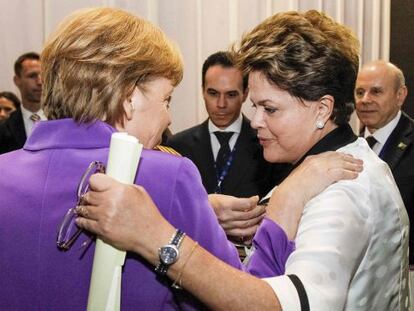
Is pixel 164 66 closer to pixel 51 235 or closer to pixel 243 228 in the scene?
pixel 51 235

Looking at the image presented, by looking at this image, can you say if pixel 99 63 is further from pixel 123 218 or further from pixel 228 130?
pixel 228 130

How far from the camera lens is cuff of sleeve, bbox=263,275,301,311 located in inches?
42.9

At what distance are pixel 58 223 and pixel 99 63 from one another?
28 cm

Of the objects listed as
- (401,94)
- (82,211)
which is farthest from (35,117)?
(82,211)

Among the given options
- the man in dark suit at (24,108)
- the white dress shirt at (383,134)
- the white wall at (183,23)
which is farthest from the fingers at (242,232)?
the white wall at (183,23)

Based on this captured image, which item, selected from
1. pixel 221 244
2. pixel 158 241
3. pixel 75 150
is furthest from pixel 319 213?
pixel 75 150

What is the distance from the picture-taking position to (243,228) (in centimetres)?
147

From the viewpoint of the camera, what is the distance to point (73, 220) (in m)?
1.04

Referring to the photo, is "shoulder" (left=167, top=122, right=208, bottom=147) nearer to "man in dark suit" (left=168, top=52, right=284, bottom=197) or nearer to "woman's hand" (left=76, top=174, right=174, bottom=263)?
"man in dark suit" (left=168, top=52, right=284, bottom=197)

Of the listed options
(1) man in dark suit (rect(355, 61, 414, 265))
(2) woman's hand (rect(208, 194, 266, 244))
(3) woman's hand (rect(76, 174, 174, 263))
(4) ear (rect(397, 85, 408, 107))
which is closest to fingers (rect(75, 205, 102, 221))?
(3) woman's hand (rect(76, 174, 174, 263))

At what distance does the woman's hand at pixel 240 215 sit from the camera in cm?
146

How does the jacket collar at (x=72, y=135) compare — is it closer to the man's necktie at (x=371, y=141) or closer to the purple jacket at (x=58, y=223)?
the purple jacket at (x=58, y=223)

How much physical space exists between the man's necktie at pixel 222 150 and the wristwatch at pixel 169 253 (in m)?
→ 2.34

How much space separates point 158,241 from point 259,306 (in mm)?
206
